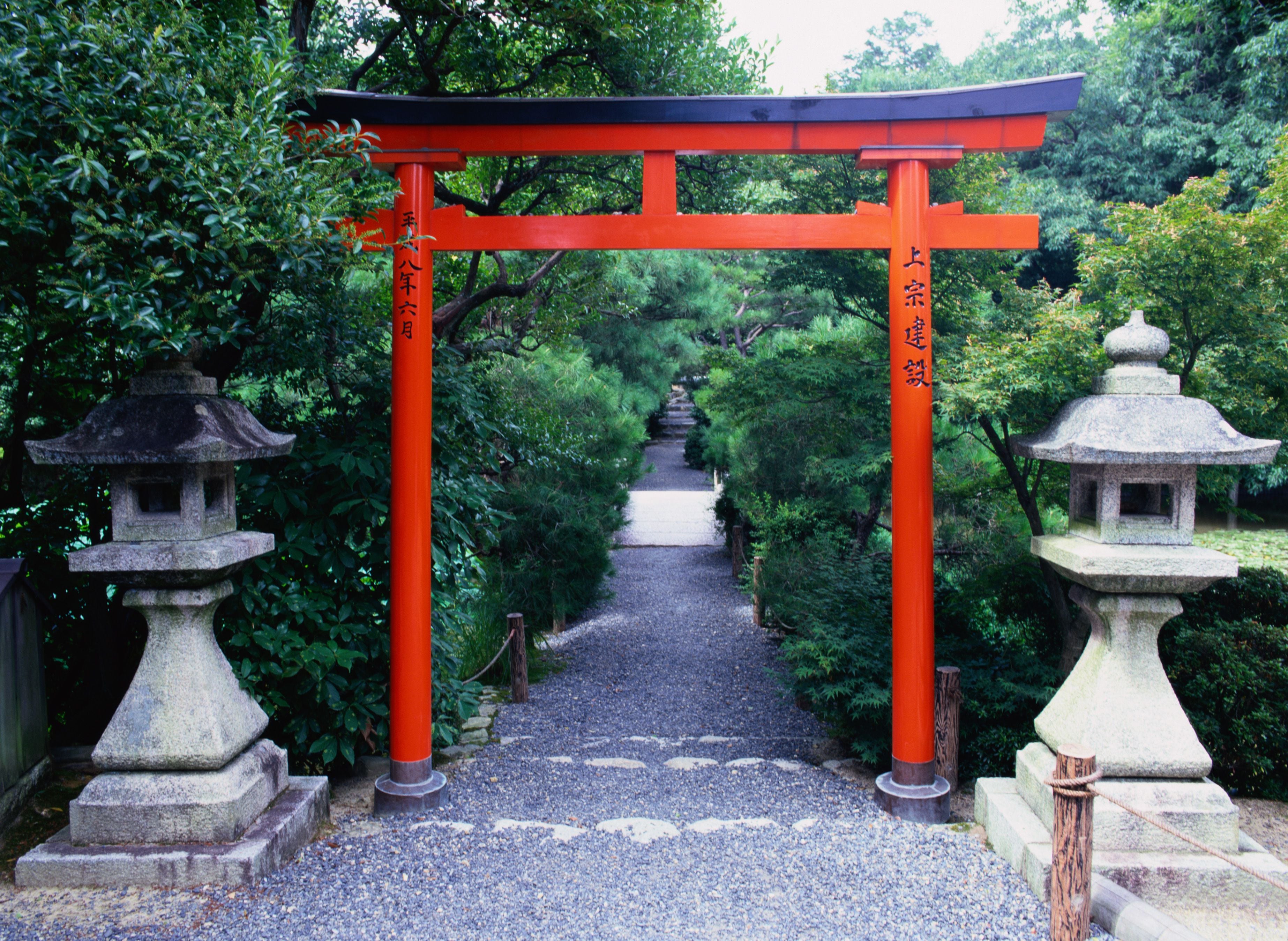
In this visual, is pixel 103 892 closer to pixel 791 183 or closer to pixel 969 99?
pixel 969 99

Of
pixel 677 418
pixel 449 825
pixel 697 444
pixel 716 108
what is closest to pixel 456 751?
pixel 449 825

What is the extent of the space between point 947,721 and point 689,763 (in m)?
1.50

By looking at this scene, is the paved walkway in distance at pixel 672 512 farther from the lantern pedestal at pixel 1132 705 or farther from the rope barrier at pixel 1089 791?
the rope barrier at pixel 1089 791

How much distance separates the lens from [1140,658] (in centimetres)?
→ 315

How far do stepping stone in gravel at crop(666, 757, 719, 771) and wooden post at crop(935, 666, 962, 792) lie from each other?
4.15 ft

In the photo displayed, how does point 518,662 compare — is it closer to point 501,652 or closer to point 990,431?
point 501,652

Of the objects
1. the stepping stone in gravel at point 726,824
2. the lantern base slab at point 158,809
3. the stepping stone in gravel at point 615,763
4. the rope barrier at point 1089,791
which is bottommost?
the stepping stone in gravel at point 615,763

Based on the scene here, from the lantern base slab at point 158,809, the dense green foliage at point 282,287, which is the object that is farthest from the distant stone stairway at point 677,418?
the lantern base slab at point 158,809

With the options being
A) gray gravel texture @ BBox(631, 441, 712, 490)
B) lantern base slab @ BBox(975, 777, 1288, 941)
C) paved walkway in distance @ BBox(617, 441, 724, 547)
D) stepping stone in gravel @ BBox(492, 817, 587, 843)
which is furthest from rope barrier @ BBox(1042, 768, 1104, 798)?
gray gravel texture @ BBox(631, 441, 712, 490)

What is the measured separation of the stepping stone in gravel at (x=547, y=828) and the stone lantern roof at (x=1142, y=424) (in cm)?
255

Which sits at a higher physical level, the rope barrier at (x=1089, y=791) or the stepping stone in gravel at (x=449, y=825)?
the rope barrier at (x=1089, y=791)

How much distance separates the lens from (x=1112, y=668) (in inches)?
124

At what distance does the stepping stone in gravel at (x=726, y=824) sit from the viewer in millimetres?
3568

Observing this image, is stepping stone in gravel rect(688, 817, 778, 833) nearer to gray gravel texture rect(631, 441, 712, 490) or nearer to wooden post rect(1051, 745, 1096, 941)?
wooden post rect(1051, 745, 1096, 941)
